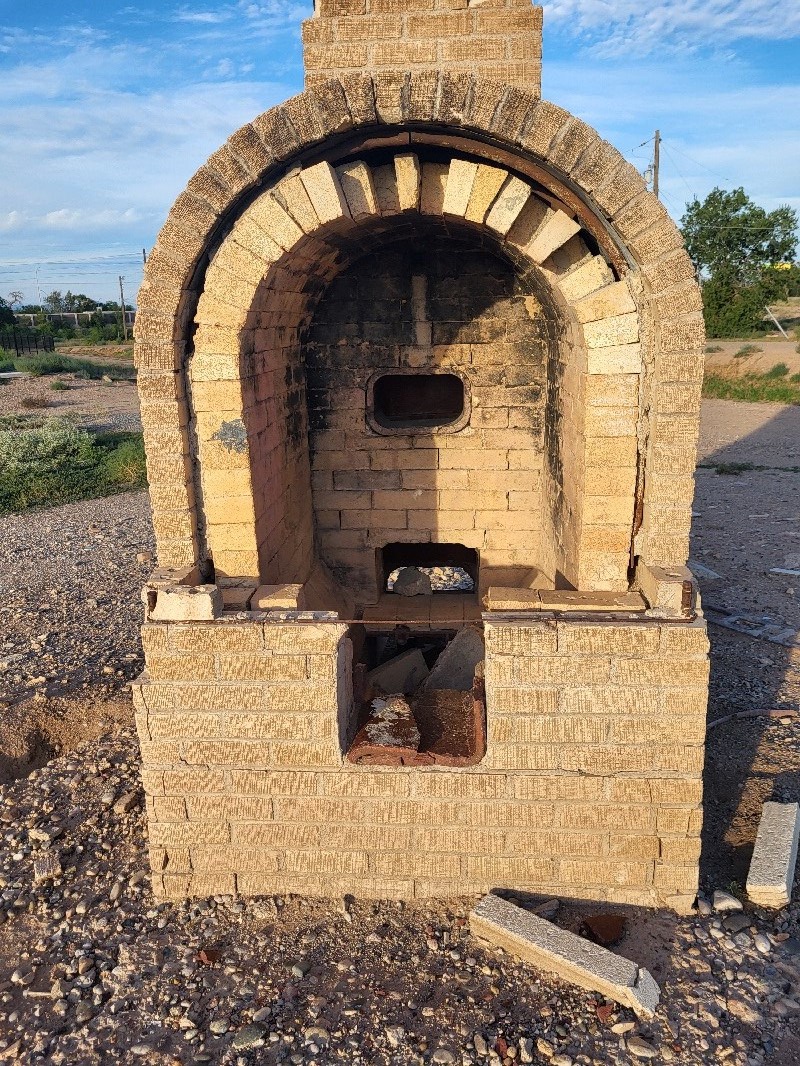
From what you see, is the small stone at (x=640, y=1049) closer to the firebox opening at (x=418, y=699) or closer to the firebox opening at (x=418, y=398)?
the firebox opening at (x=418, y=699)

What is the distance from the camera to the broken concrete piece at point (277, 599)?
3.79m

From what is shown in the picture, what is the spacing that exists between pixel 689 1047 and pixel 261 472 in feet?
10.3

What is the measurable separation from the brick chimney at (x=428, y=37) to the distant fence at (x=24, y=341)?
34480 millimetres

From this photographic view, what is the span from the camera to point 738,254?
31.2 metres

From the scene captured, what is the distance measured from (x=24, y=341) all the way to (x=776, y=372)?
3122cm

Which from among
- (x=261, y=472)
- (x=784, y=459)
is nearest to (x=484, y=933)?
(x=261, y=472)

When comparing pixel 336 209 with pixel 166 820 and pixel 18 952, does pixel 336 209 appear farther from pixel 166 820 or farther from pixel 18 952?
pixel 18 952

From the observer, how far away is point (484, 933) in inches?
136

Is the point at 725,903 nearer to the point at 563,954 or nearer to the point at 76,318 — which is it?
the point at 563,954

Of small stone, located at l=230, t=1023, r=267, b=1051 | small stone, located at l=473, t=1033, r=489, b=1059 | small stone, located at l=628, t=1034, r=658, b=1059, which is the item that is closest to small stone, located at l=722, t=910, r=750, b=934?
small stone, located at l=628, t=1034, r=658, b=1059

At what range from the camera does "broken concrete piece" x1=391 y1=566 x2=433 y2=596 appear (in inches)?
248

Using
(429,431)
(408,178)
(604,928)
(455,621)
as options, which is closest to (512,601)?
(455,621)

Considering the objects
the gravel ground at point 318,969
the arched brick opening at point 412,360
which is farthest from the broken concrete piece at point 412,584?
the gravel ground at point 318,969

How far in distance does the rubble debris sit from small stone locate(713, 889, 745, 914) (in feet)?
1.56
